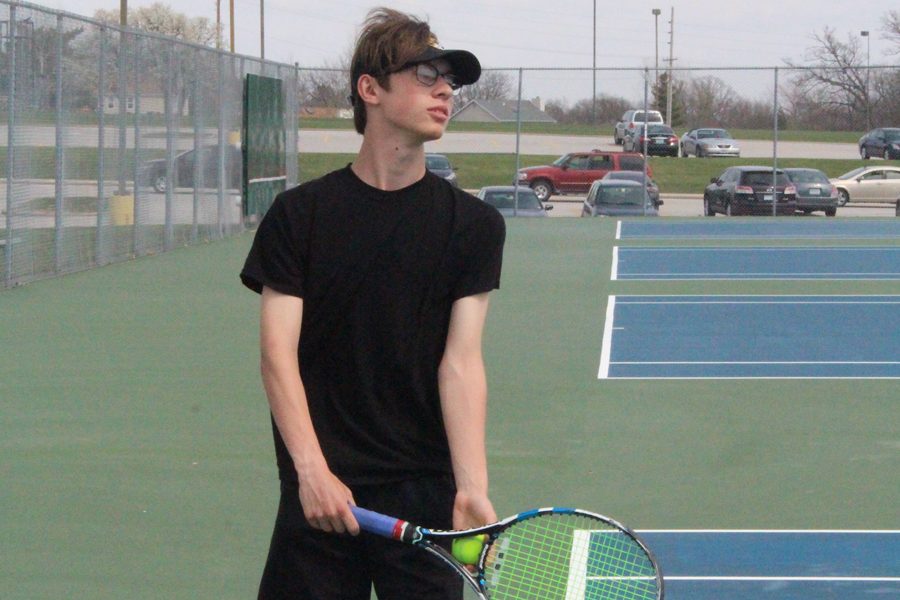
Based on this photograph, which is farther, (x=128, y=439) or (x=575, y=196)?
(x=575, y=196)

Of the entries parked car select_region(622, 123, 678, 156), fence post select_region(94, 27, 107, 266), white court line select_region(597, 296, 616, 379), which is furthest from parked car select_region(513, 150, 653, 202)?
white court line select_region(597, 296, 616, 379)

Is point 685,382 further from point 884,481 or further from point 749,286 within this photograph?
point 749,286

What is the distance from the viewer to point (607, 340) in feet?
41.1

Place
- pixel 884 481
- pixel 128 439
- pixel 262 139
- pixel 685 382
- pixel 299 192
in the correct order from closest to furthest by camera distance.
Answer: pixel 299 192
pixel 884 481
pixel 128 439
pixel 685 382
pixel 262 139

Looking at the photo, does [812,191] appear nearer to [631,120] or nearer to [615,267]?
[631,120]

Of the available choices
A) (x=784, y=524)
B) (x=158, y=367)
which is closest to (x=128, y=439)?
(x=158, y=367)

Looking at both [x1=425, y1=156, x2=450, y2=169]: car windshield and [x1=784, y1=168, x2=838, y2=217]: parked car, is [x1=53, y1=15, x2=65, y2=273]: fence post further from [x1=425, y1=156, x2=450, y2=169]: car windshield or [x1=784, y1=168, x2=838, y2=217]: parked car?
[x1=784, y1=168, x2=838, y2=217]: parked car

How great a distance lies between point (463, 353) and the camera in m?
3.45

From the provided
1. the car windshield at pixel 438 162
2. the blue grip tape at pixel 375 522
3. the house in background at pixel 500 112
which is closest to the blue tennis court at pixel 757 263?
the house in background at pixel 500 112

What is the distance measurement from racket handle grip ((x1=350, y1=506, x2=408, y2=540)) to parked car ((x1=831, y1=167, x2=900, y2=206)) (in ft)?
125

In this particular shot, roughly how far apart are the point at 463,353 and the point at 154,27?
77.2 metres

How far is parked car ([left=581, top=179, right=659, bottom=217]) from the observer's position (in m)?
29.8

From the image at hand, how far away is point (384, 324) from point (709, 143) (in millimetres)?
42833

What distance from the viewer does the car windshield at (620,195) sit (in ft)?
98.0
